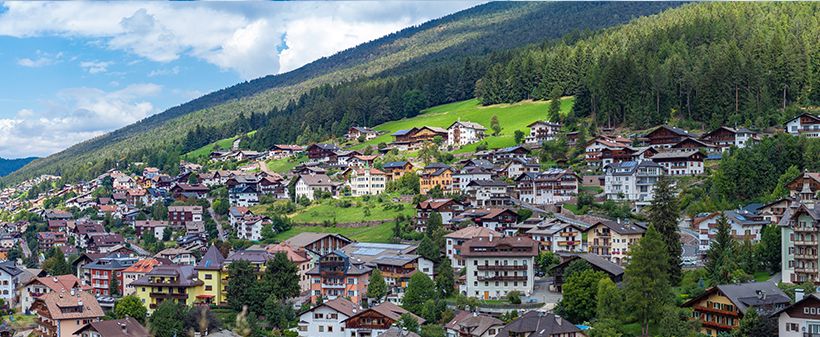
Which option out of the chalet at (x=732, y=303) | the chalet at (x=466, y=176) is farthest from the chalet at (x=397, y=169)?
the chalet at (x=732, y=303)

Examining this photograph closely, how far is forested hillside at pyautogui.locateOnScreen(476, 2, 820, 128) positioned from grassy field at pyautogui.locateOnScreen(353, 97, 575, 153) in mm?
3557

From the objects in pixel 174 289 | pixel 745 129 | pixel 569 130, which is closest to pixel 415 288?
pixel 174 289

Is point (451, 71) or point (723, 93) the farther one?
point (451, 71)

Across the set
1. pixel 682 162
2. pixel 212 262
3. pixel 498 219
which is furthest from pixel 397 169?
pixel 212 262

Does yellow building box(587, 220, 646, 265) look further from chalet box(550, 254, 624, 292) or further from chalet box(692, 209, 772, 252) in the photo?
chalet box(692, 209, 772, 252)

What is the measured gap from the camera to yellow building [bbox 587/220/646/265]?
7006cm

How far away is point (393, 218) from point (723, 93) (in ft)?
166

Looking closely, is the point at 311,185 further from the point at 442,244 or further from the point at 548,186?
the point at 442,244

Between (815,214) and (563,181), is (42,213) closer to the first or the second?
(563,181)

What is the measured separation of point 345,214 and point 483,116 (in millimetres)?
54765

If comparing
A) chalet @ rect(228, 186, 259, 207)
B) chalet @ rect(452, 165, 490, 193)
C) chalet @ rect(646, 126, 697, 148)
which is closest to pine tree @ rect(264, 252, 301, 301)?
chalet @ rect(452, 165, 490, 193)

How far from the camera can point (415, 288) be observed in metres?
64.6

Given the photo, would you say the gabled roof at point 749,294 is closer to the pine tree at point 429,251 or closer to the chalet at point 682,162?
the pine tree at point 429,251

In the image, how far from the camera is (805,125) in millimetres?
88625
